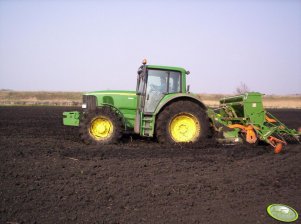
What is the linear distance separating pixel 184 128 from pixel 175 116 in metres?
0.48

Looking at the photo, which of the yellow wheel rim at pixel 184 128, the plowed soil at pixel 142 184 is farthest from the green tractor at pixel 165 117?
the plowed soil at pixel 142 184

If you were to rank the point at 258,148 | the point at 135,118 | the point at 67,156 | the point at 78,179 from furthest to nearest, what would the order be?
the point at 135,118 → the point at 258,148 → the point at 67,156 → the point at 78,179

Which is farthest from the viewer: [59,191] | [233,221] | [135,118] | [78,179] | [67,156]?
[135,118]

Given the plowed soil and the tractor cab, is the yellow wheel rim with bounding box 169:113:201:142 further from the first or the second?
the plowed soil

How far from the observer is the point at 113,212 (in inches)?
157

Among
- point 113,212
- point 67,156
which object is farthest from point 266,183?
point 67,156

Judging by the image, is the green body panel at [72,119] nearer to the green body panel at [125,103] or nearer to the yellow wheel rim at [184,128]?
the green body panel at [125,103]

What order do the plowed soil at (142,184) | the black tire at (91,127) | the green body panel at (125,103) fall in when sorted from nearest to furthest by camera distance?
the plowed soil at (142,184)
the black tire at (91,127)
the green body panel at (125,103)

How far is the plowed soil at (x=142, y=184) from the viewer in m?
3.96

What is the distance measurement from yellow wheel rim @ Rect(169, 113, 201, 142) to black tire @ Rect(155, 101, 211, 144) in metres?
0.06

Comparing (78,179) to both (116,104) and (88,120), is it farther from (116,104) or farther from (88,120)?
(116,104)

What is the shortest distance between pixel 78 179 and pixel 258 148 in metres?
5.17

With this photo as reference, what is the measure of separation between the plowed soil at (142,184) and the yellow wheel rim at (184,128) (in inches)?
36.5

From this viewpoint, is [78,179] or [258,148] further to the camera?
[258,148]
